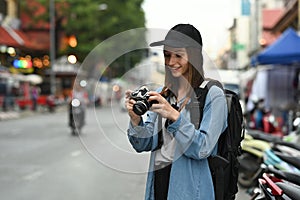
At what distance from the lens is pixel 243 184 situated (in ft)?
21.2

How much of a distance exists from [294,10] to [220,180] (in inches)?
806

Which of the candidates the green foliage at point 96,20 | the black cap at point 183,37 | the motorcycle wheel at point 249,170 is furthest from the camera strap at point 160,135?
the green foliage at point 96,20

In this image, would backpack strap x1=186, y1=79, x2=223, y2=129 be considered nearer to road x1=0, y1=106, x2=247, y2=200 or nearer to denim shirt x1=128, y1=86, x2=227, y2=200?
denim shirt x1=128, y1=86, x2=227, y2=200

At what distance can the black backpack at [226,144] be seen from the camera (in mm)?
2113

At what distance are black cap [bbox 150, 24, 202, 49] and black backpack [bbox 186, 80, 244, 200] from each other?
207 mm

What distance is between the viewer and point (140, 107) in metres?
2.04

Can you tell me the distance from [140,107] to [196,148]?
0.32m

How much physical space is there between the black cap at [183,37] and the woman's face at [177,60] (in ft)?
0.10

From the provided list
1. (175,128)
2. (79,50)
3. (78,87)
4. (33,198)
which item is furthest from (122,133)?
(79,50)

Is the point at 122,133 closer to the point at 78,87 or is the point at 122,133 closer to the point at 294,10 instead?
the point at 78,87

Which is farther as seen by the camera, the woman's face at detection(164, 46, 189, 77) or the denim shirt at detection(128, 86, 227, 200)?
the woman's face at detection(164, 46, 189, 77)

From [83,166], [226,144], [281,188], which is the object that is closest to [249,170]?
[83,166]

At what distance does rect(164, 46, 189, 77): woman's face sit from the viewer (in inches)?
85.3

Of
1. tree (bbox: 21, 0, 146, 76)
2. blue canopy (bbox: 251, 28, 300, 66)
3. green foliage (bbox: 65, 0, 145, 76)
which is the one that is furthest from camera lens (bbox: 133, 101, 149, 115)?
tree (bbox: 21, 0, 146, 76)
